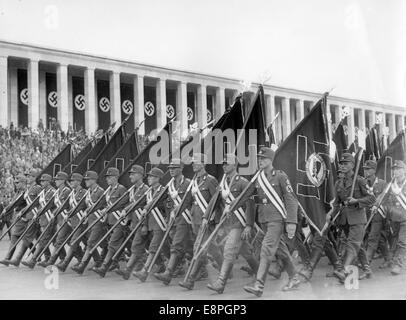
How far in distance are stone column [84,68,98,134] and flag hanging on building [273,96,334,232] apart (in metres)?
18.4

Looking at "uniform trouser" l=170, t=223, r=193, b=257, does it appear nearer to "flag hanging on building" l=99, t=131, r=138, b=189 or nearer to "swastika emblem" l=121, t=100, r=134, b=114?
"flag hanging on building" l=99, t=131, r=138, b=189

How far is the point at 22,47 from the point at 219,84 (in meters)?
10.8

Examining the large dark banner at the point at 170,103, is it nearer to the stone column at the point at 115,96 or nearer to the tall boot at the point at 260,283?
the stone column at the point at 115,96

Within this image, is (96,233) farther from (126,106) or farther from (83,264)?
(126,106)

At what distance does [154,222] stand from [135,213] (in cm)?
56

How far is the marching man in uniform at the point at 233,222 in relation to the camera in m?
6.87

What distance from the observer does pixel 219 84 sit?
1434 cm

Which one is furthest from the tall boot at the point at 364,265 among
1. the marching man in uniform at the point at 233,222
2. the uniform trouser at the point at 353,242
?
the marching man in uniform at the point at 233,222

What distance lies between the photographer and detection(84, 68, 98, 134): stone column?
25.4m

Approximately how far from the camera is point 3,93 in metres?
22.4

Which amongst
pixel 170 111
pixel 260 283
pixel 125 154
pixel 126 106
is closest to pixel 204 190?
pixel 260 283

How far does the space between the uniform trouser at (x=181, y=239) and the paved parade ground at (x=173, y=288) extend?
17.5 inches

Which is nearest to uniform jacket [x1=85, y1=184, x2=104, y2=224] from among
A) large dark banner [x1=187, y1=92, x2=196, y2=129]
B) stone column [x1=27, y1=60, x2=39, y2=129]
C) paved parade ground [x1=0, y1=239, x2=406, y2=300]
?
paved parade ground [x1=0, y1=239, x2=406, y2=300]
